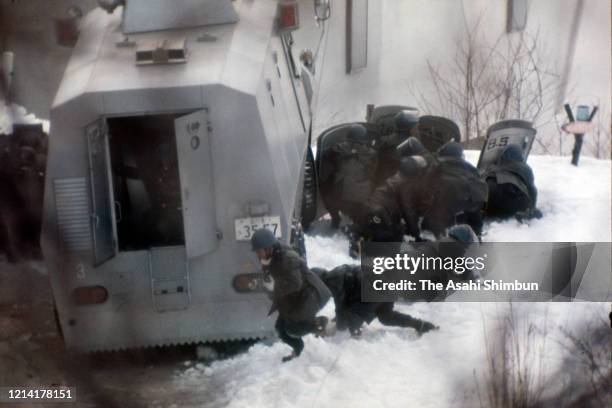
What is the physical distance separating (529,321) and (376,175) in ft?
9.45

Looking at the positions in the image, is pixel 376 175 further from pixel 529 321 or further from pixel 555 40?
pixel 529 321

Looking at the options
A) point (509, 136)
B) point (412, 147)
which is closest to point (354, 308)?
point (412, 147)

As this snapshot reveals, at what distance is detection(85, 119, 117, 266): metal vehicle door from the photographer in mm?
4715

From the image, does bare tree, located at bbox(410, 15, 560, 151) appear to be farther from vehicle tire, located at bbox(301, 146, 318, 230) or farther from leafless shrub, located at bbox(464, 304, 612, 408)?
leafless shrub, located at bbox(464, 304, 612, 408)

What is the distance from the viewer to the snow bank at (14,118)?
6414mm

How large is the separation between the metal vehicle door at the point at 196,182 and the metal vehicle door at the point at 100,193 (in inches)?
15.7

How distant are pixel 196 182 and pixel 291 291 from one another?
0.74 metres

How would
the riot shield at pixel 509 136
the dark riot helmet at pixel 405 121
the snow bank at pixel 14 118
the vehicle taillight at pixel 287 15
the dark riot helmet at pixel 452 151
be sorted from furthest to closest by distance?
the riot shield at pixel 509 136 < the dark riot helmet at pixel 405 121 < the dark riot helmet at pixel 452 151 < the snow bank at pixel 14 118 < the vehicle taillight at pixel 287 15

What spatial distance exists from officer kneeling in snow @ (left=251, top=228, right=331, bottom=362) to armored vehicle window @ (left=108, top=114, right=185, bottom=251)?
2.16ft

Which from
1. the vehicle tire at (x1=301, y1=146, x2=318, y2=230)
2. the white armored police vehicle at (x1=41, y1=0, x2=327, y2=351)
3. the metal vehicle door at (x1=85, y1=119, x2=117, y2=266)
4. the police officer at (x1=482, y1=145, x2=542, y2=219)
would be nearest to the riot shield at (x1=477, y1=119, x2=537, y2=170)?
the police officer at (x1=482, y1=145, x2=542, y2=219)

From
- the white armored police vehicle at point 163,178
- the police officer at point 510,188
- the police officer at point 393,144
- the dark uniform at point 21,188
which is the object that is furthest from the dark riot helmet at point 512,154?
the dark uniform at point 21,188

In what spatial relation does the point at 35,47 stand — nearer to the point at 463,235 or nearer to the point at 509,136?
the point at 463,235

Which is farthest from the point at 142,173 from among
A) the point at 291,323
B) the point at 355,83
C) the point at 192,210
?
the point at 355,83

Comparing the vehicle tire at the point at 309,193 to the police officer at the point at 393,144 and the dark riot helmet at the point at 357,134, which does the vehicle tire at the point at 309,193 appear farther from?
the police officer at the point at 393,144
